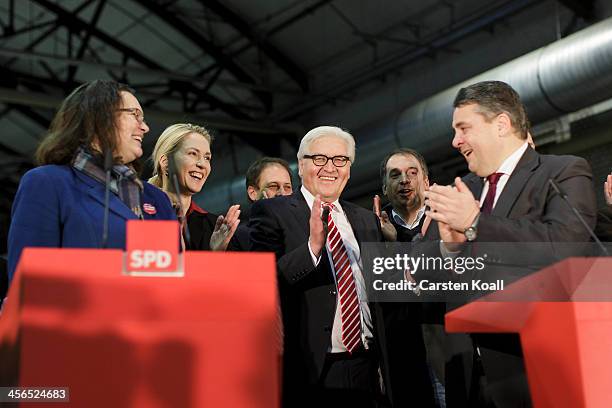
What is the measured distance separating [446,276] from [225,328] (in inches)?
31.3

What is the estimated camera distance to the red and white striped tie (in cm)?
273

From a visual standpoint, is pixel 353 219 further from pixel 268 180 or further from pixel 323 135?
pixel 268 180

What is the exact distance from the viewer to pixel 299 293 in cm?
275

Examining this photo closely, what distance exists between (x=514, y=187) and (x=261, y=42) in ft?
26.9

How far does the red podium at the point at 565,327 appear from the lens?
1.81 metres

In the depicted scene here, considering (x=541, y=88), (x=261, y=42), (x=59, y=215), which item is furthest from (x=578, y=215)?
(x=261, y=42)

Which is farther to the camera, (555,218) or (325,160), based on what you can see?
(325,160)

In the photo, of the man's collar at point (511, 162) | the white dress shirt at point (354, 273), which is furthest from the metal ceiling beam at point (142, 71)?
the man's collar at point (511, 162)

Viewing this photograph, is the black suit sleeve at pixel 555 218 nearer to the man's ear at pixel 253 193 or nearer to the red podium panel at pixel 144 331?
the red podium panel at pixel 144 331

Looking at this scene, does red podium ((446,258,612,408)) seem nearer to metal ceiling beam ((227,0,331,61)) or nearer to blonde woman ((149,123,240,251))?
blonde woman ((149,123,240,251))

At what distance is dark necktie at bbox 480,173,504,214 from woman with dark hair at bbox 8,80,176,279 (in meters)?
0.89

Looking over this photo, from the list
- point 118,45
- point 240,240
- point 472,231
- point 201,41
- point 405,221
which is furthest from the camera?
point 118,45

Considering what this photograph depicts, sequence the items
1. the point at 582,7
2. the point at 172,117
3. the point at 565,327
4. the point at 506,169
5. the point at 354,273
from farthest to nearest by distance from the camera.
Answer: the point at 172,117 → the point at 582,7 → the point at 354,273 → the point at 506,169 → the point at 565,327

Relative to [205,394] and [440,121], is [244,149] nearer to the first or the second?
[440,121]
